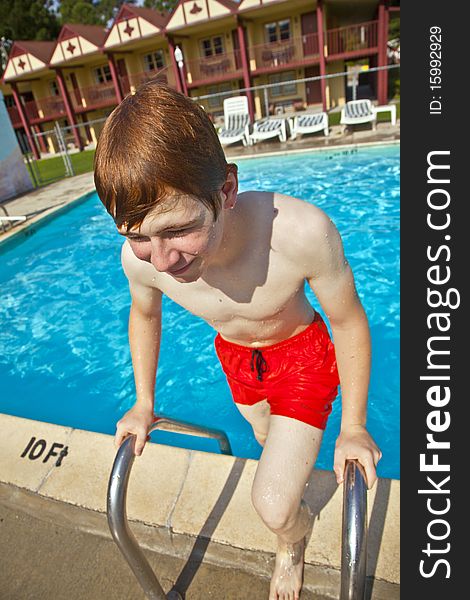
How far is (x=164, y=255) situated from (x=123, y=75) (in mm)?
32960

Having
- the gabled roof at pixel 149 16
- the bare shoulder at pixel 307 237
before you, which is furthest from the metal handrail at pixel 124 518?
the gabled roof at pixel 149 16

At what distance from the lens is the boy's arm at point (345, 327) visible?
1.55m

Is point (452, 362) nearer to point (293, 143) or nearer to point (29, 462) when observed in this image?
point (29, 462)

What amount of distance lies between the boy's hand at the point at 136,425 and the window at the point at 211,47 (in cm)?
2934

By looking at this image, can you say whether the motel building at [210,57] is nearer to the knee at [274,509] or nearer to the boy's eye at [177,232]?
the boy's eye at [177,232]

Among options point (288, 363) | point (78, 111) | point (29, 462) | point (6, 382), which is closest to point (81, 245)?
point (6, 382)

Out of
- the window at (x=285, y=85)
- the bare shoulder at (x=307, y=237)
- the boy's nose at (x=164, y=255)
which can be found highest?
the window at (x=285, y=85)

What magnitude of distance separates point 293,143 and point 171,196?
14878 mm

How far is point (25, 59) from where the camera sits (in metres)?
27.8

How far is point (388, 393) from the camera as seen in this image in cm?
459

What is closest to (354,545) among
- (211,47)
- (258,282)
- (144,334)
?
(258,282)

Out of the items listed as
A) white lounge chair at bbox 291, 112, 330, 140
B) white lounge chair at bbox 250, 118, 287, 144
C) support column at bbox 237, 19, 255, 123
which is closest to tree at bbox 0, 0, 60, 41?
support column at bbox 237, 19, 255, 123

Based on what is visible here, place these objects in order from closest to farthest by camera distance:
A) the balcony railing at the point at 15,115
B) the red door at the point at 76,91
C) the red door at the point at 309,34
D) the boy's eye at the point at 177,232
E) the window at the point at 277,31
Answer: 1. the boy's eye at the point at 177,232
2. the red door at the point at 309,34
3. the window at the point at 277,31
4. the red door at the point at 76,91
5. the balcony railing at the point at 15,115

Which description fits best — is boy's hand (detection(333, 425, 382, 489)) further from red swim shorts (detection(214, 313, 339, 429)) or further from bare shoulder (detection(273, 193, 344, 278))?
bare shoulder (detection(273, 193, 344, 278))
